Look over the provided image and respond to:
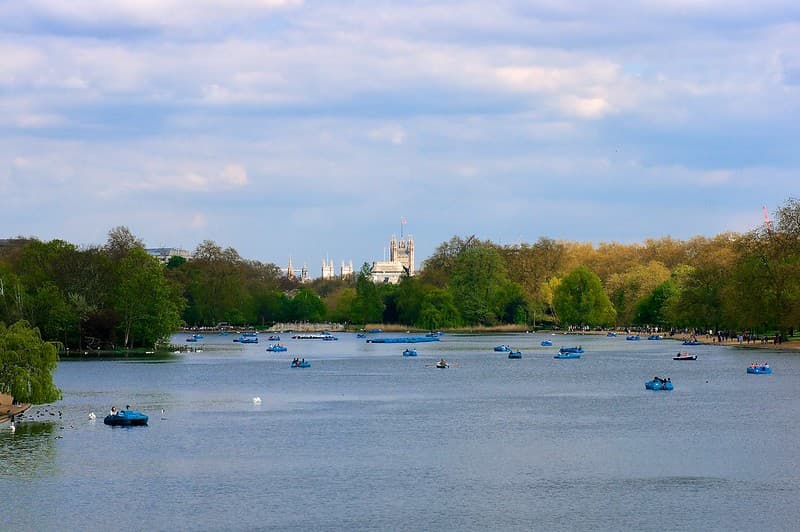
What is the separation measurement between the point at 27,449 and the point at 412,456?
2107cm

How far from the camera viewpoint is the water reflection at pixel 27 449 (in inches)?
2127

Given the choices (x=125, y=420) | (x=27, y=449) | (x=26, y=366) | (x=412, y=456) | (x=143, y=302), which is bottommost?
(x=412, y=456)

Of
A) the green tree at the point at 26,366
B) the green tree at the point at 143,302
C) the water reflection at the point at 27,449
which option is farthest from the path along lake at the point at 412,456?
the green tree at the point at 143,302

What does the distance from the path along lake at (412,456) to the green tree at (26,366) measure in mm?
2147

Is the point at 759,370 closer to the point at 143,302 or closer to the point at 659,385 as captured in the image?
the point at 659,385

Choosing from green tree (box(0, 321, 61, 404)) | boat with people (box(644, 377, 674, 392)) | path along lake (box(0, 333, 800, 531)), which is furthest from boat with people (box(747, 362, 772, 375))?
green tree (box(0, 321, 61, 404))

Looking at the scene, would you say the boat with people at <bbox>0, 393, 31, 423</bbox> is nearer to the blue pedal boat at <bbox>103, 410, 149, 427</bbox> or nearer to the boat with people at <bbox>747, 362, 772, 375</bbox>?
the blue pedal boat at <bbox>103, 410, 149, 427</bbox>

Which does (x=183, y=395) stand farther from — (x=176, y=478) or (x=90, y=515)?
(x=90, y=515)

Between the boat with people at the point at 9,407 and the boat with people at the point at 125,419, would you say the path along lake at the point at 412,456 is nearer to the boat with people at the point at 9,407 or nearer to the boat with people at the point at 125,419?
the boat with people at the point at 125,419

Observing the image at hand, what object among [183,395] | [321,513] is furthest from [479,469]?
[183,395]

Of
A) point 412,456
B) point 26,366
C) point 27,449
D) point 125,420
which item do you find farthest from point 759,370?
point 27,449

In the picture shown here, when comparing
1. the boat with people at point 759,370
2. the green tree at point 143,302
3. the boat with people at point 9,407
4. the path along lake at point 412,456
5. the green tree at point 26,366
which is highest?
the green tree at point 143,302

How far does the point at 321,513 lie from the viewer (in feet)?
148

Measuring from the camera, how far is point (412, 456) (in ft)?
194
